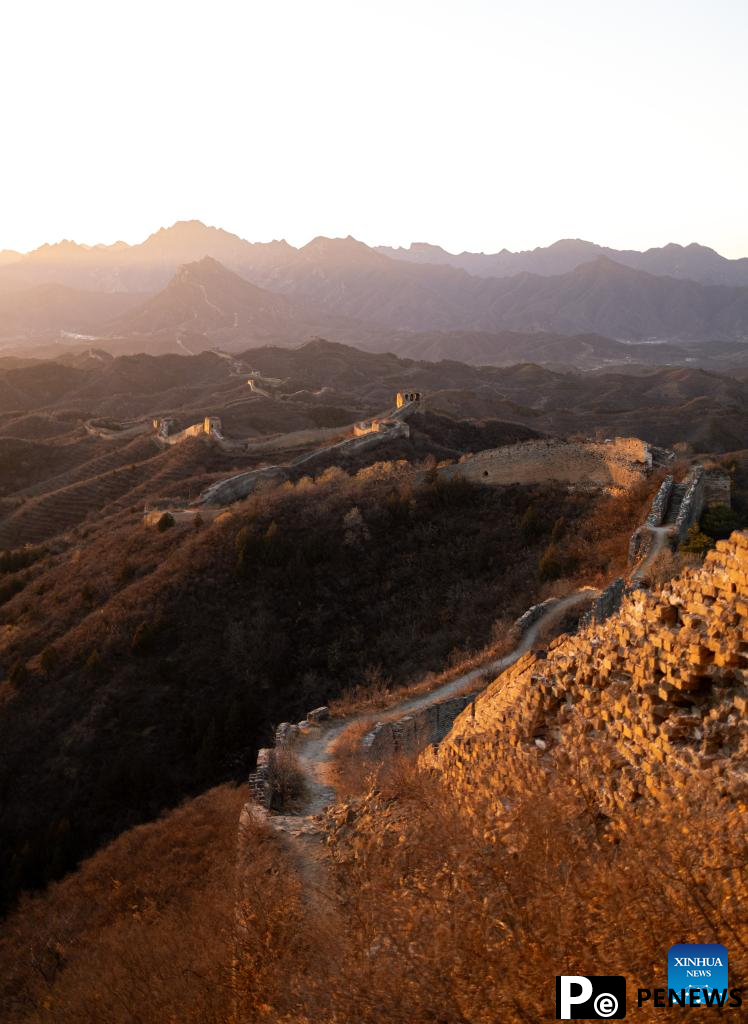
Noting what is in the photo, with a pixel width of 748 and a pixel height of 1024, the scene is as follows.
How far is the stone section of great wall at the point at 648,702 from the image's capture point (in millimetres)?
5020

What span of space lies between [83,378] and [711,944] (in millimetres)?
99403

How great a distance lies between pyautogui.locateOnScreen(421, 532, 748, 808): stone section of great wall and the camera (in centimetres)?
502

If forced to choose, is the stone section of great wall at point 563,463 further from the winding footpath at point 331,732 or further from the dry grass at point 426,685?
the dry grass at point 426,685

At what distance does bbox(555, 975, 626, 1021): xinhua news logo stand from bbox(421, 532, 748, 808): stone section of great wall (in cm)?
128

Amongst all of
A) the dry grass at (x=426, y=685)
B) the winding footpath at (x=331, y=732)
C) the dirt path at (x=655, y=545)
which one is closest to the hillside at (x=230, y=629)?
the dry grass at (x=426, y=685)

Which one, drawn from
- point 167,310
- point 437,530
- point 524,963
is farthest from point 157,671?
point 167,310

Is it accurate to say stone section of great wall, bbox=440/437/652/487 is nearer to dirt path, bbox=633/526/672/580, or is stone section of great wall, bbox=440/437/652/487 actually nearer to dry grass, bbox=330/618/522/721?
dirt path, bbox=633/526/672/580

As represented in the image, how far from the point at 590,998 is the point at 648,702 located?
214 centimetres

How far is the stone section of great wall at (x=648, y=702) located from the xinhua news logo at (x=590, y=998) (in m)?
1.28

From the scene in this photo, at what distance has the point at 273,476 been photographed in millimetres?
35531

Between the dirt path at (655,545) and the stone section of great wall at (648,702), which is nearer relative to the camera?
the stone section of great wall at (648,702)

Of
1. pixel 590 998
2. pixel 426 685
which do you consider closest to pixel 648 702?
pixel 590 998

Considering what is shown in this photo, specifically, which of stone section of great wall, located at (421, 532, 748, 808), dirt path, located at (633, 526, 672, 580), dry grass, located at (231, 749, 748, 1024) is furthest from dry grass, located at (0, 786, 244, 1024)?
dirt path, located at (633, 526, 672, 580)

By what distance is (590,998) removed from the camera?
399 cm
